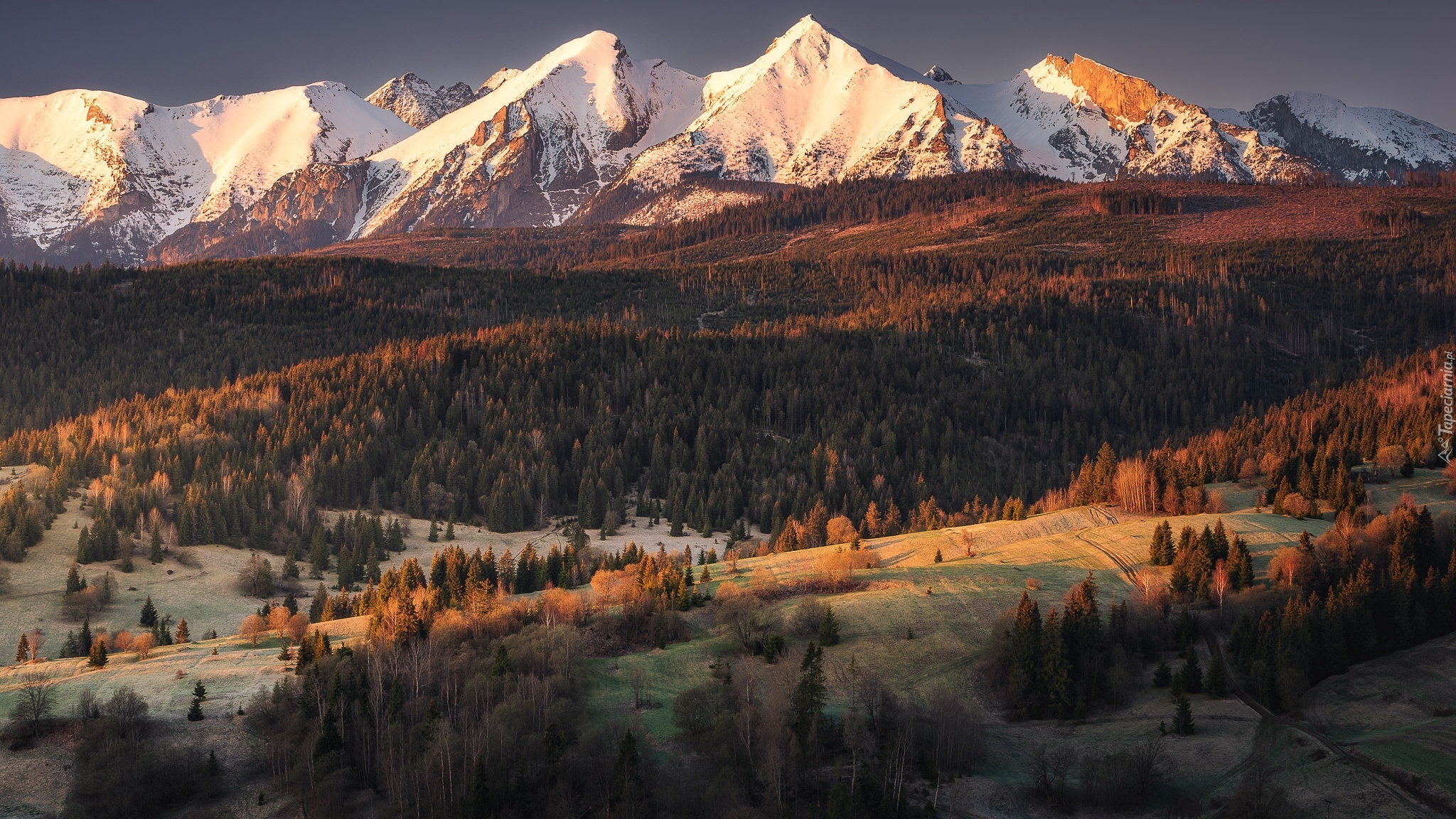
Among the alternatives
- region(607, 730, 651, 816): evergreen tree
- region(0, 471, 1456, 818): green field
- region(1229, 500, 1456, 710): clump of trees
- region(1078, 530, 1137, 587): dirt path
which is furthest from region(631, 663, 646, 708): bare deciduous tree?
region(1078, 530, 1137, 587): dirt path

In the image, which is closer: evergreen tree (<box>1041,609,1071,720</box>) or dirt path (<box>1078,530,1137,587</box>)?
evergreen tree (<box>1041,609,1071,720</box>)

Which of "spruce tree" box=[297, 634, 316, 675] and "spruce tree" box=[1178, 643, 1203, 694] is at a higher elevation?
"spruce tree" box=[297, 634, 316, 675]

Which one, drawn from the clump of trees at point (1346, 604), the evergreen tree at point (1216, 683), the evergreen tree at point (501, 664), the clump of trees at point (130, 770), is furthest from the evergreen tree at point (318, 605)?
the clump of trees at point (1346, 604)

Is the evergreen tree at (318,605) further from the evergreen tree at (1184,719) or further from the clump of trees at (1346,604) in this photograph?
the clump of trees at (1346,604)

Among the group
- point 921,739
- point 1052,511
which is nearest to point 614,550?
point 1052,511

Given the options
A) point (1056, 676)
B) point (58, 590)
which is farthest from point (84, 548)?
point (1056, 676)

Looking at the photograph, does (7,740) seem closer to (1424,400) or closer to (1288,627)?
(1288,627)

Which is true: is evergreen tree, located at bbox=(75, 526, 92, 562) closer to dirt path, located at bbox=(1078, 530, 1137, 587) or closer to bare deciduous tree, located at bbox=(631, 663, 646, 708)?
bare deciduous tree, located at bbox=(631, 663, 646, 708)
